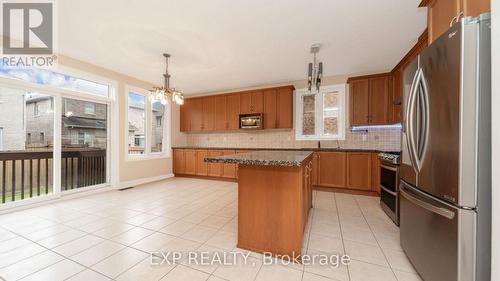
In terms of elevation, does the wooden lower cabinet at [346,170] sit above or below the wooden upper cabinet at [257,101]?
below

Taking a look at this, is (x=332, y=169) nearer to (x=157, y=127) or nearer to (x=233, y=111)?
(x=233, y=111)

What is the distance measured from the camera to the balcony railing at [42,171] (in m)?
3.06

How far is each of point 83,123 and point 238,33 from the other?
360cm

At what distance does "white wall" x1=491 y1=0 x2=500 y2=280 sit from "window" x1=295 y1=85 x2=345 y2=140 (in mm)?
3564

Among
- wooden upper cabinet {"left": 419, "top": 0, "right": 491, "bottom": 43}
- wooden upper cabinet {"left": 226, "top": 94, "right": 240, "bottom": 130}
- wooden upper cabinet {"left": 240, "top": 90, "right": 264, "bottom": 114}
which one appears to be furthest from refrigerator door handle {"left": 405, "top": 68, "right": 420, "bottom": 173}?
wooden upper cabinet {"left": 226, "top": 94, "right": 240, "bottom": 130}

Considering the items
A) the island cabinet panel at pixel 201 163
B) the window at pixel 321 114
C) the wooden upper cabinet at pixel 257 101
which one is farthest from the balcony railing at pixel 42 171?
the window at pixel 321 114

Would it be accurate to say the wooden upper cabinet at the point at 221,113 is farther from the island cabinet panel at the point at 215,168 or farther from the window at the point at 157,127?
the window at the point at 157,127

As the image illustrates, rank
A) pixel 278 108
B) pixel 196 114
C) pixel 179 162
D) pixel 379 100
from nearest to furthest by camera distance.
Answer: pixel 379 100 < pixel 278 108 < pixel 179 162 < pixel 196 114

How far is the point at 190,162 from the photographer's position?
554cm

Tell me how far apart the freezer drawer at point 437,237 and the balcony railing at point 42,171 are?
5.25m

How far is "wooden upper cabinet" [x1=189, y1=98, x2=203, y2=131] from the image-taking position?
583cm

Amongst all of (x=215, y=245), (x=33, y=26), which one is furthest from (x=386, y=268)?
(x=33, y=26)

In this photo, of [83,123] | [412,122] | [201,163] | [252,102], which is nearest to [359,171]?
[412,122]

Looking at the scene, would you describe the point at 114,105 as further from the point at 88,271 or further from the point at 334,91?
the point at 334,91
